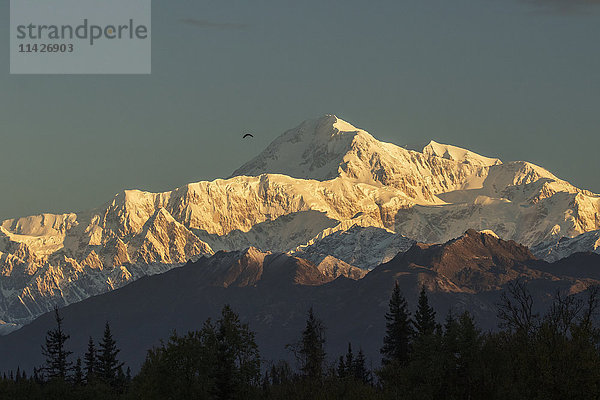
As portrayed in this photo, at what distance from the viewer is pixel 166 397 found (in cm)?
14075

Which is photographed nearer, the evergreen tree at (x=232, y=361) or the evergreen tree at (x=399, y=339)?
the evergreen tree at (x=232, y=361)

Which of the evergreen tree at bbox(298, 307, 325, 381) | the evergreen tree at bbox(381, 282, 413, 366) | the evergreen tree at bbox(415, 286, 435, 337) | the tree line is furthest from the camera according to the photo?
the evergreen tree at bbox(298, 307, 325, 381)

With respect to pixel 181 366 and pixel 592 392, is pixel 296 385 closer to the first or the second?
pixel 181 366

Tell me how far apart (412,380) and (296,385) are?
30784 mm

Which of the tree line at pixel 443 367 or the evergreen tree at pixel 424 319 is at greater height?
the evergreen tree at pixel 424 319

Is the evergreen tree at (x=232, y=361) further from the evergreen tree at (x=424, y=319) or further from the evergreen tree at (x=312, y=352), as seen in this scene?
the evergreen tree at (x=312, y=352)

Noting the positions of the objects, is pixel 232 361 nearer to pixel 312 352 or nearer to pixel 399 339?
pixel 399 339

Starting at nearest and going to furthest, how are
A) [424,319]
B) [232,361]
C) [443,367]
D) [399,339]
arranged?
1. [443,367]
2. [232,361]
3. [399,339]
4. [424,319]

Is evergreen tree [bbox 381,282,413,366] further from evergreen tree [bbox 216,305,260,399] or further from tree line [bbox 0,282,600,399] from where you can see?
evergreen tree [bbox 216,305,260,399]

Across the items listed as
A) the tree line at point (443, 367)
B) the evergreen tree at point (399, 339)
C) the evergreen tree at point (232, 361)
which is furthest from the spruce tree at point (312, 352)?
the evergreen tree at point (232, 361)

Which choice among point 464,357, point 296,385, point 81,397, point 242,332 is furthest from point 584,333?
point 81,397

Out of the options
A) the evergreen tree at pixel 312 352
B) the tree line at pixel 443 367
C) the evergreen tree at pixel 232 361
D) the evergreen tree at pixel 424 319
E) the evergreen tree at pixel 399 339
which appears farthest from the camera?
the evergreen tree at pixel 312 352

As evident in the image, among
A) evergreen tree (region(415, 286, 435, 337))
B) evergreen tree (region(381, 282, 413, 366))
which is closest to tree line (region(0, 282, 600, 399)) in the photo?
evergreen tree (region(381, 282, 413, 366))

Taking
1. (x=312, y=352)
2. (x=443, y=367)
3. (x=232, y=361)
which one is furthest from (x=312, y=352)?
(x=443, y=367)
